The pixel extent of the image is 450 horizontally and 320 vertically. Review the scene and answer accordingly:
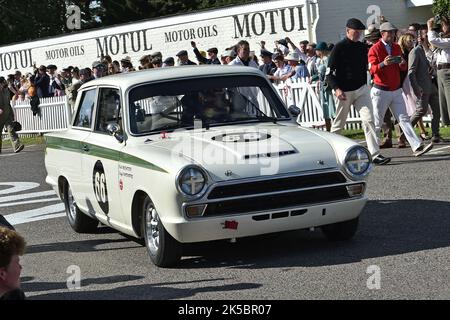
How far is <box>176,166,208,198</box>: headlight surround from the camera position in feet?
25.9

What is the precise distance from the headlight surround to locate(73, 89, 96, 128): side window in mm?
2559

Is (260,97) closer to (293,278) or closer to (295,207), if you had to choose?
(295,207)

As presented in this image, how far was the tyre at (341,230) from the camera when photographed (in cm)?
865

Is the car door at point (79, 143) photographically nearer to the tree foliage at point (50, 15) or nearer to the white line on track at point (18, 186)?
the white line on track at point (18, 186)

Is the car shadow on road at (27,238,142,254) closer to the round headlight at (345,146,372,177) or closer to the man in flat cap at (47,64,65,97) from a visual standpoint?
the round headlight at (345,146,372,177)

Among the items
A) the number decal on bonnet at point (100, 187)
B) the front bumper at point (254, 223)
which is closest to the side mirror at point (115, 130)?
the number decal on bonnet at point (100, 187)

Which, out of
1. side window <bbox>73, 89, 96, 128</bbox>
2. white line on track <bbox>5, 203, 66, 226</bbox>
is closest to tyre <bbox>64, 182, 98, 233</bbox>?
side window <bbox>73, 89, 96, 128</bbox>

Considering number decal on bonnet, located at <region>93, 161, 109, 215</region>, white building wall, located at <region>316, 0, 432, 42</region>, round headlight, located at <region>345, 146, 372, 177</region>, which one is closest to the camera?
round headlight, located at <region>345, 146, 372, 177</region>

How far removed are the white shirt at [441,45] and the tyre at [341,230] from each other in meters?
7.21

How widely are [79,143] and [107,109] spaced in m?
0.50

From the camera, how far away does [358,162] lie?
8430 mm

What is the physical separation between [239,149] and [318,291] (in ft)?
5.58

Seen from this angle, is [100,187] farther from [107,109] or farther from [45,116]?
[45,116]
